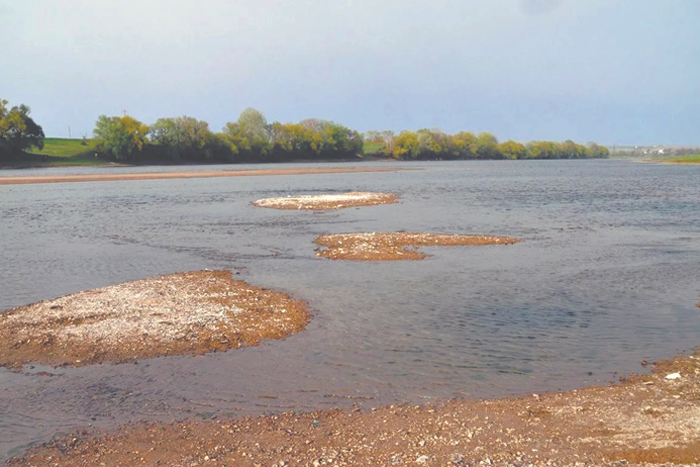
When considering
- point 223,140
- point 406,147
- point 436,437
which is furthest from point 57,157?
point 436,437

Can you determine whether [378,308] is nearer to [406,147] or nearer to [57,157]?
[57,157]

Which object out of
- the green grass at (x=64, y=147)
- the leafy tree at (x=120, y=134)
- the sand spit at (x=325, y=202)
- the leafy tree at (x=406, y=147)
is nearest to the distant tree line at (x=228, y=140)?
the leafy tree at (x=120, y=134)

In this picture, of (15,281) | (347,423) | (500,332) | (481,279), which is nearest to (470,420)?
(347,423)

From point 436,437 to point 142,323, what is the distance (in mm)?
8077

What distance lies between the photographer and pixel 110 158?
429 feet

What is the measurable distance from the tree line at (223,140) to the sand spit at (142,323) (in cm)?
11447

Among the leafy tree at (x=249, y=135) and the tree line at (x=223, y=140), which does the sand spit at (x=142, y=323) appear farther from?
the leafy tree at (x=249, y=135)

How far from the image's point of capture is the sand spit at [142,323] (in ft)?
40.2

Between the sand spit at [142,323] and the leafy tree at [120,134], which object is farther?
the leafy tree at [120,134]

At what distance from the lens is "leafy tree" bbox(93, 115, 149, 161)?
126 metres

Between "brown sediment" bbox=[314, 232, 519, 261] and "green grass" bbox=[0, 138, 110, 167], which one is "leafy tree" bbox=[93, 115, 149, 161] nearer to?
"green grass" bbox=[0, 138, 110, 167]

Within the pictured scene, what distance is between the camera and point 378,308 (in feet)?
52.0

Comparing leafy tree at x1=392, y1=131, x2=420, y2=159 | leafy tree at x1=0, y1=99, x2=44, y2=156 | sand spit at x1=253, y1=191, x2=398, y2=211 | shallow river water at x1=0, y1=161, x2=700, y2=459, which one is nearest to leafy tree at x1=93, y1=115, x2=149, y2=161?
leafy tree at x1=0, y1=99, x2=44, y2=156

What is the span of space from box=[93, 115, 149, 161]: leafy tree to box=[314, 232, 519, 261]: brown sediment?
111 metres
